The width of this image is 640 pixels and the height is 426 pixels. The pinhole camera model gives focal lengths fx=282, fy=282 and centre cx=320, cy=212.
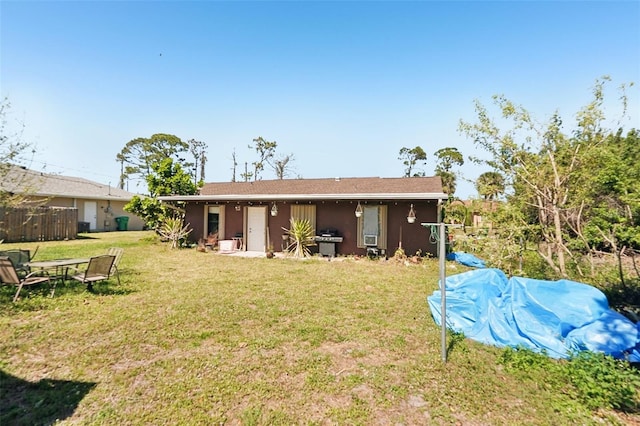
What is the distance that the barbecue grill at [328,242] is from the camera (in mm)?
11273

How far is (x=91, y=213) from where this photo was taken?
20297mm

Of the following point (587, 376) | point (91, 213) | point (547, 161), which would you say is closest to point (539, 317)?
point (587, 376)

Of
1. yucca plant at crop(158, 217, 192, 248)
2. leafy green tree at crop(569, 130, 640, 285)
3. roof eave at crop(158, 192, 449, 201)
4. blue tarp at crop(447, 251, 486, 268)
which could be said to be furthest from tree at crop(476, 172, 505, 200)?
yucca plant at crop(158, 217, 192, 248)

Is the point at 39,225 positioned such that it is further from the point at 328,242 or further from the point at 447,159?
the point at 447,159

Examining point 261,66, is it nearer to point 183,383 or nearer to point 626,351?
point 183,383

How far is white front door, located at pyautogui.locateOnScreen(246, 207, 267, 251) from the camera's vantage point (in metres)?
12.8

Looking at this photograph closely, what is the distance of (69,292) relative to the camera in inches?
229

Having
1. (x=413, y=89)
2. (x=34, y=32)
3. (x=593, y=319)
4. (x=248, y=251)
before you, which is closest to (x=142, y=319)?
(x=593, y=319)

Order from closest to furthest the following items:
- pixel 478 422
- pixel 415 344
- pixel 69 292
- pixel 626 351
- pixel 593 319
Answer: pixel 478 422
pixel 626 351
pixel 593 319
pixel 415 344
pixel 69 292

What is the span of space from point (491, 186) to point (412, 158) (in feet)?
97.8

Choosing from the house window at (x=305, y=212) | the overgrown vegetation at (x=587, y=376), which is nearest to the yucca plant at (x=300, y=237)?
the house window at (x=305, y=212)

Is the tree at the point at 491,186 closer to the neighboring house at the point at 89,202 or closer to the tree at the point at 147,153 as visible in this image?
the neighboring house at the point at 89,202

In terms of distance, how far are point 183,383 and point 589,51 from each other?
990 centimetres

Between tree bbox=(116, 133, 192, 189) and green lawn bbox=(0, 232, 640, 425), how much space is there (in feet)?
113
